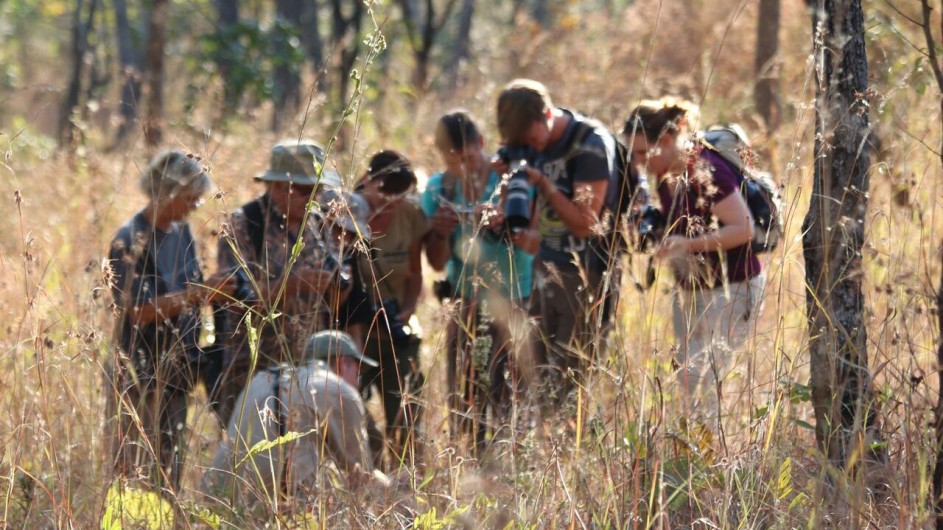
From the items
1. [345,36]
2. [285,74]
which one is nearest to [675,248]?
[345,36]

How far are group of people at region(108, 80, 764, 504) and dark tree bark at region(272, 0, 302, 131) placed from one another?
304 inches

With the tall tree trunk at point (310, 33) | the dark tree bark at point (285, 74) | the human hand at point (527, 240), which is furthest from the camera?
the tall tree trunk at point (310, 33)

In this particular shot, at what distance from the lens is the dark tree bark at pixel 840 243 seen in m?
2.78

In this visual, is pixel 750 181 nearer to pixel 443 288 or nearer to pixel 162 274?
pixel 443 288

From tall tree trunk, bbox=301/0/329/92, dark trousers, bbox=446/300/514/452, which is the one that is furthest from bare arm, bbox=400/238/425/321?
tall tree trunk, bbox=301/0/329/92

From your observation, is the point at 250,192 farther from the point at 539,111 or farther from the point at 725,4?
the point at 725,4

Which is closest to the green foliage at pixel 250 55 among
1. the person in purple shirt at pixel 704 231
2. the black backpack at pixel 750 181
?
the person in purple shirt at pixel 704 231

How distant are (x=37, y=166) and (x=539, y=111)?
6654 millimetres

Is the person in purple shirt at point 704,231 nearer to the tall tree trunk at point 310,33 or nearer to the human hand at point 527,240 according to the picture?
the human hand at point 527,240

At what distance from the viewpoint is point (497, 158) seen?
13.7 ft

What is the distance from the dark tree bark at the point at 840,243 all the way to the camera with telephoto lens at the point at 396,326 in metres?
1.75

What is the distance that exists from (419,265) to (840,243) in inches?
79.0

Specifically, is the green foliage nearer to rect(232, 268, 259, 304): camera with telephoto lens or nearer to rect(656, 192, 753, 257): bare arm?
rect(232, 268, 259, 304): camera with telephoto lens

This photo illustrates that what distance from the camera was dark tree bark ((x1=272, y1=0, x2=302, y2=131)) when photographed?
12.7 meters
